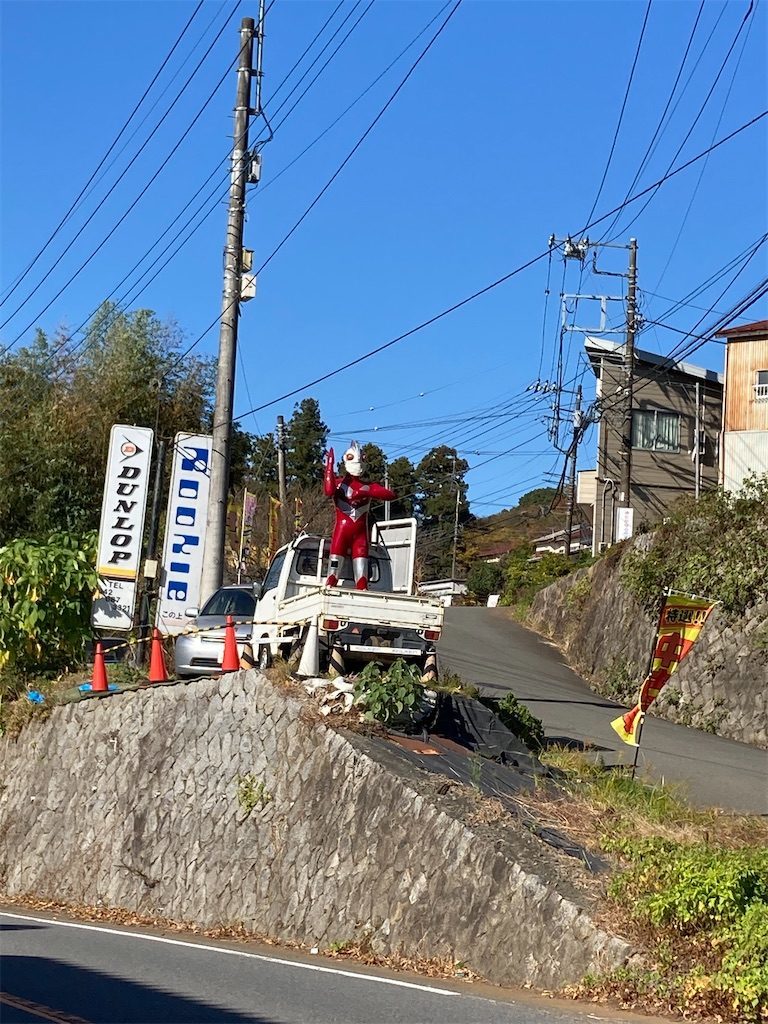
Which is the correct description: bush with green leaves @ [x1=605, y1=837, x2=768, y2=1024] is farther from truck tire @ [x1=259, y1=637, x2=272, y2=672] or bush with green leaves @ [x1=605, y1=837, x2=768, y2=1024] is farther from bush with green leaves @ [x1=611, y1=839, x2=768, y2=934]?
truck tire @ [x1=259, y1=637, x2=272, y2=672]

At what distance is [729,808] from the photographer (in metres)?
14.4

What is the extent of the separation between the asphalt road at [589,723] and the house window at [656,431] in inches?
383

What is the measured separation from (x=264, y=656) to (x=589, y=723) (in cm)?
787

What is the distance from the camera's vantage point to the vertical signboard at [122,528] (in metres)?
20.1

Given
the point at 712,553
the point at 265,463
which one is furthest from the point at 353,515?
the point at 265,463

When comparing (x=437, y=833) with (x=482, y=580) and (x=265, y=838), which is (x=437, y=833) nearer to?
(x=265, y=838)

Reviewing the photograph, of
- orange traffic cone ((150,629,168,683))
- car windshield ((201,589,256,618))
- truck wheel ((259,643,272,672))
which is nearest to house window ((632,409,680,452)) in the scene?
car windshield ((201,589,256,618))

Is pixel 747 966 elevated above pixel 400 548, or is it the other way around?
pixel 400 548

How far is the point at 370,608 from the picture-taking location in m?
14.1

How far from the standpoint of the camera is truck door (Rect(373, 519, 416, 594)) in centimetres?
1659

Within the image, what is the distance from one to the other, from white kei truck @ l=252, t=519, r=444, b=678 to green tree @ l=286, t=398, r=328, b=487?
4660 centimetres

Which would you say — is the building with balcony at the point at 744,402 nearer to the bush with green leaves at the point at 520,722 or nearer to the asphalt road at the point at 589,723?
the asphalt road at the point at 589,723

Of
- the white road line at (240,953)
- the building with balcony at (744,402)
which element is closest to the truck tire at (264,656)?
the white road line at (240,953)

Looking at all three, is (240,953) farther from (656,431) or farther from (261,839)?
(656,431)
